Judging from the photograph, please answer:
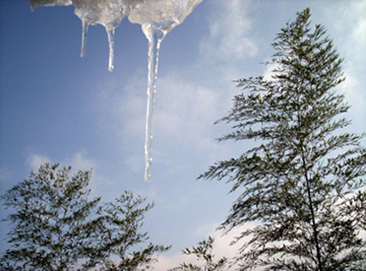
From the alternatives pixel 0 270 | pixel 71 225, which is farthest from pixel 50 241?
pixel 0 270

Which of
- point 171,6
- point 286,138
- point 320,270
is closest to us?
point 171,6

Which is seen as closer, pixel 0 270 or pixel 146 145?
pixel 146 145

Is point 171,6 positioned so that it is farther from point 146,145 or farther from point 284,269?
point 284,269

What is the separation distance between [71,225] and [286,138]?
547 cm

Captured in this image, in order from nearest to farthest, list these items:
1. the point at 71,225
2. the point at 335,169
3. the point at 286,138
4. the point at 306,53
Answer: the point at 335,169, the point at 286,138, the point at 306,53, the point at 71,225

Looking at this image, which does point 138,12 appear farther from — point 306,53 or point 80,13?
point 306,53

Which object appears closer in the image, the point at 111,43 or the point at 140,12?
Answer: the point at 140,12

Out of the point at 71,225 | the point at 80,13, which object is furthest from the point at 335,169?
the point at 71,225

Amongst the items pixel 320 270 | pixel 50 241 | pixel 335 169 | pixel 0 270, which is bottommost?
pixel 320 270

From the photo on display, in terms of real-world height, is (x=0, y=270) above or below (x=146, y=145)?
above

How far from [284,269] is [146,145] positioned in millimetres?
2765

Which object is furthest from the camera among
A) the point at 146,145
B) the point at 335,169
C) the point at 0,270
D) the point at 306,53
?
the point at 0,270

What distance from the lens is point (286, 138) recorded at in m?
4.24

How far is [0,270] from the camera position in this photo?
657 centimetres
